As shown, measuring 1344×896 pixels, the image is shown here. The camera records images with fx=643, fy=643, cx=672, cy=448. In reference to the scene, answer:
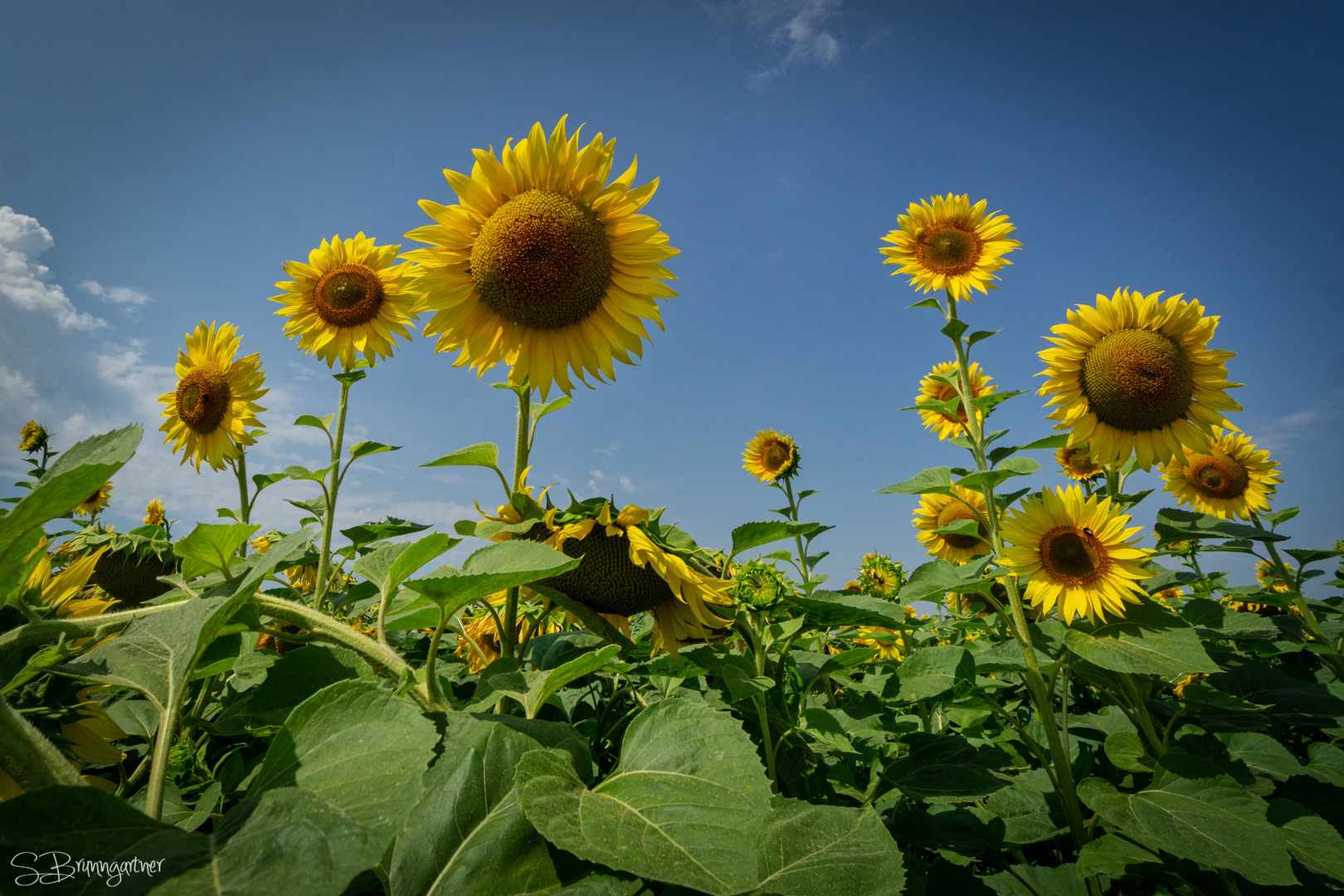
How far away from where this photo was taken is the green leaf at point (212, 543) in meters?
1.35

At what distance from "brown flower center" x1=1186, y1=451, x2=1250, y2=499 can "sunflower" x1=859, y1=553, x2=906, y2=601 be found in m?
3.02

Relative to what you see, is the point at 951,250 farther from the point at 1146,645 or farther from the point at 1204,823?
the point at 1204,823

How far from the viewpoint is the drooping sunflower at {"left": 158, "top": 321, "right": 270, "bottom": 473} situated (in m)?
4.48

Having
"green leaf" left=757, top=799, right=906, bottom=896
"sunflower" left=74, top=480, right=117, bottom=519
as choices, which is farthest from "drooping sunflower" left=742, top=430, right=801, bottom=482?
"sunflower" left=74, top=480, right=117, bottom=519

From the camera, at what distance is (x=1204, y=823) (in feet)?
6.18

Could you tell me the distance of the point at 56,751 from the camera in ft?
2.74

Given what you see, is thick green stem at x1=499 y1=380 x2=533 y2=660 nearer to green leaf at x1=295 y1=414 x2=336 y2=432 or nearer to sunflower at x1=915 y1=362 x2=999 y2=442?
green leaf at x1=295 y1=414 x2=336 y2=432

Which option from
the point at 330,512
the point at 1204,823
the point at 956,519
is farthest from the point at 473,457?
the point at 956,519

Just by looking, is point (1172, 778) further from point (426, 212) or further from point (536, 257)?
point (426, 212)

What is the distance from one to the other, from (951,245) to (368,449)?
166 inches

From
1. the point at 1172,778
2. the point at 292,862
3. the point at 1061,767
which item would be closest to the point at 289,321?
the point at 292,862

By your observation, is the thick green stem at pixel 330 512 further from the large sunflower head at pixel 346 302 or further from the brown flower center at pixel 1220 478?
the brown flower center at pixel 1220 478

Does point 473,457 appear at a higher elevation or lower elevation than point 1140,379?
lower

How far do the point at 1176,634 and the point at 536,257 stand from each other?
2740 millimetres
